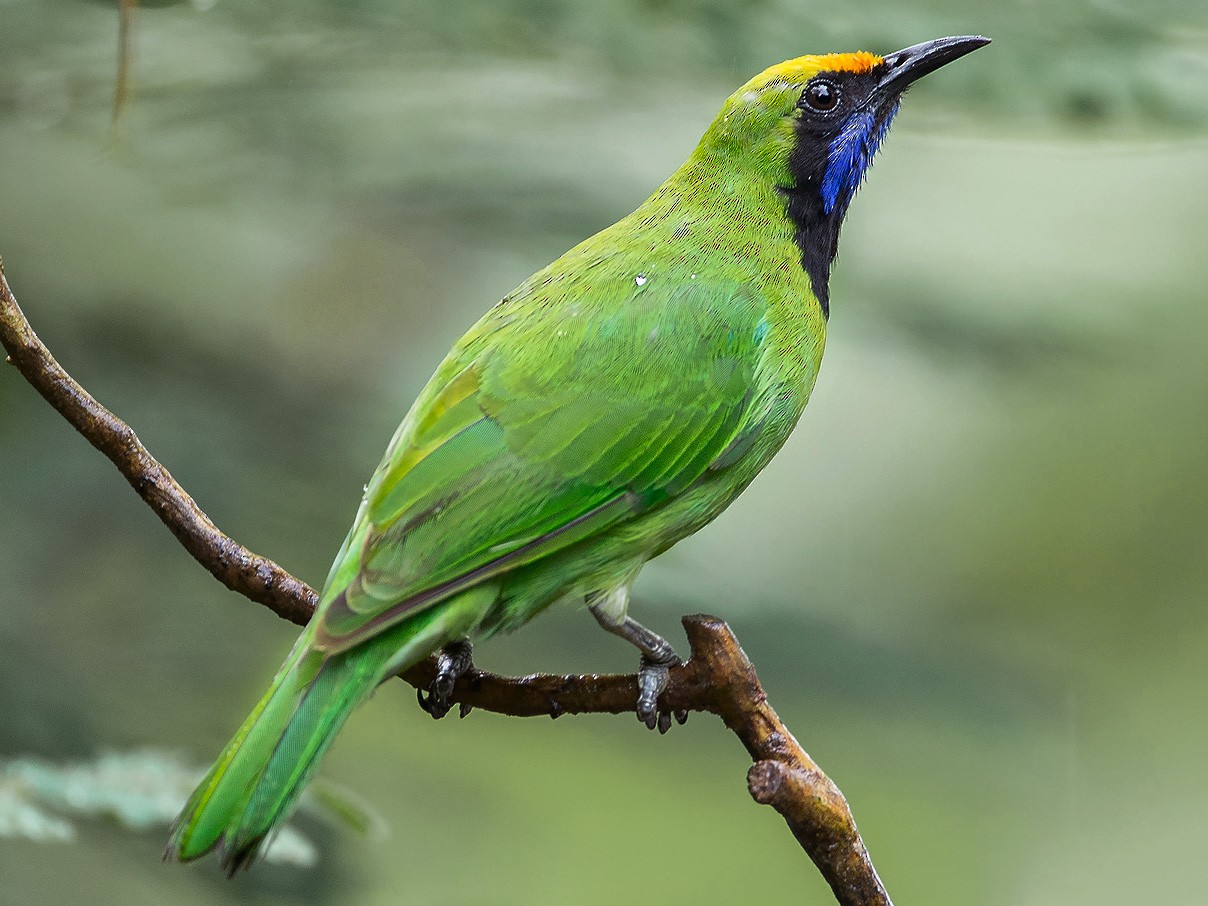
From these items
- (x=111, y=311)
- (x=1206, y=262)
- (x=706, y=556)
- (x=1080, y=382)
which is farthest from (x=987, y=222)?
(x=111, y=311)

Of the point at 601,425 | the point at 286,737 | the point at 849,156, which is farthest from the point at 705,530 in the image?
the point at 286,737

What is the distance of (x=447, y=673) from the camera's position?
2359mm

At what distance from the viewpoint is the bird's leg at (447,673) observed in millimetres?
2355

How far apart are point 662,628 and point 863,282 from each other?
Result: 1272 mm

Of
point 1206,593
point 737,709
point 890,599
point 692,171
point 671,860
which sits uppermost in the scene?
point 1206,593

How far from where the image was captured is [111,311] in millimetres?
4273

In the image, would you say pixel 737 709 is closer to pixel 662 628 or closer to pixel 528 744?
pixel 662 628

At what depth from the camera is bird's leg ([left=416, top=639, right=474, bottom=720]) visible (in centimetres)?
236

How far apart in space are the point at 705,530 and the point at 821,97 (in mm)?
2051

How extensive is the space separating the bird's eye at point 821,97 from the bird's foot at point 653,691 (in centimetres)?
123

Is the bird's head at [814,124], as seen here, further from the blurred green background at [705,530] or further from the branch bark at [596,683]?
the branch bark at [596,683]

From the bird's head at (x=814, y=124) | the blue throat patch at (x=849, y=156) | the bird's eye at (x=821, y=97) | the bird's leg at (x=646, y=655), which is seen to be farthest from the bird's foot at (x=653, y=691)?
A: the bird's eye at (x=821, y=97)

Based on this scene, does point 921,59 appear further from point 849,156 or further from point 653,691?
point 653,691

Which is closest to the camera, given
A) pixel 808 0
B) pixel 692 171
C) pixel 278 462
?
pixel 692 171
